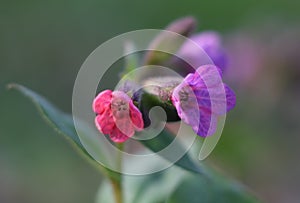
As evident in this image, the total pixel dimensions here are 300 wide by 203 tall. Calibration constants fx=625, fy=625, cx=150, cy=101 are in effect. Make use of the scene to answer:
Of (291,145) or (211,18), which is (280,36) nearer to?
(291,145)

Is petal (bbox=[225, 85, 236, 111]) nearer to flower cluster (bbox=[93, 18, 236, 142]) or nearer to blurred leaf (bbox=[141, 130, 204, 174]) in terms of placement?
flower cluster (bbox=[93, 18, 236, 142])

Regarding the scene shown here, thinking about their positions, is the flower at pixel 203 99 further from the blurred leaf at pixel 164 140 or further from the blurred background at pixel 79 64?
the blurred background at pixel 79 64

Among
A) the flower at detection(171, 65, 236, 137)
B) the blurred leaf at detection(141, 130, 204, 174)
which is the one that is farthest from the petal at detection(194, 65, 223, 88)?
the blurred leaf at detection(141, 130, 204, 174)

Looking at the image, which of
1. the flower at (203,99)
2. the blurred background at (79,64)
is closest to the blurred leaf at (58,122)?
the flower at (203,99)

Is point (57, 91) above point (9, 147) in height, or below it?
above

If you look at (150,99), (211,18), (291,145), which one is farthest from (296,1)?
(150,99)

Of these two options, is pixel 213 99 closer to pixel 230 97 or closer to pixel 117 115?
pixel 230 97
